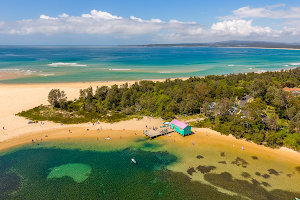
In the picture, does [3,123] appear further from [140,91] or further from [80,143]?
[140,91]

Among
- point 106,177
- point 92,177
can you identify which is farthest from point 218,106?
point 92,177

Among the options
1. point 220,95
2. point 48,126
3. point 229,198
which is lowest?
point 229,198

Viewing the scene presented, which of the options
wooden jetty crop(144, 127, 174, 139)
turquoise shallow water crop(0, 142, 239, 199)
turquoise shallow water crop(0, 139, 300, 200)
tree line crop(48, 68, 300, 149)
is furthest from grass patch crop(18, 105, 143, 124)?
turquoise shallow water crop(0, 142, 239, 199)

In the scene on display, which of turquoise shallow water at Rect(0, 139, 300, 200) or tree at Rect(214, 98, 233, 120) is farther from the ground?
tree at Rect(214, 98, 233, 120)

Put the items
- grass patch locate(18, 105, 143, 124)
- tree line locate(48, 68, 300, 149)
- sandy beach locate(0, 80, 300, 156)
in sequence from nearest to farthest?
tree line locate(48, 68, 300, 149), sandy beach locate(0, 80, 300, 156), grass patch locate(18, 105, 143, 124)

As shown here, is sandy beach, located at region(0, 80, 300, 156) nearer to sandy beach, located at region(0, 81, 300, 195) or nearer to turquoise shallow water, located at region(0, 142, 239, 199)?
sandy beach, located at region(0, 81, 300, 195)

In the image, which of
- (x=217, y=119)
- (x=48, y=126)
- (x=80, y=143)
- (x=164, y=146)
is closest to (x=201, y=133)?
(x=217, y=119)

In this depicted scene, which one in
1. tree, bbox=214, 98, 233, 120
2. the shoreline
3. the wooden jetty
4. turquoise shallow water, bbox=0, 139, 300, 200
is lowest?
turquoise shallow water, bbox=0, 139, 300, 200

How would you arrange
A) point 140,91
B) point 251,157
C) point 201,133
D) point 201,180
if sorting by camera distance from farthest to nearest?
1. point 140,91
2. point 201,133
3. point 251,157
4. point 201,180

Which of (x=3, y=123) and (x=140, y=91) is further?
(x=140, y=91)
